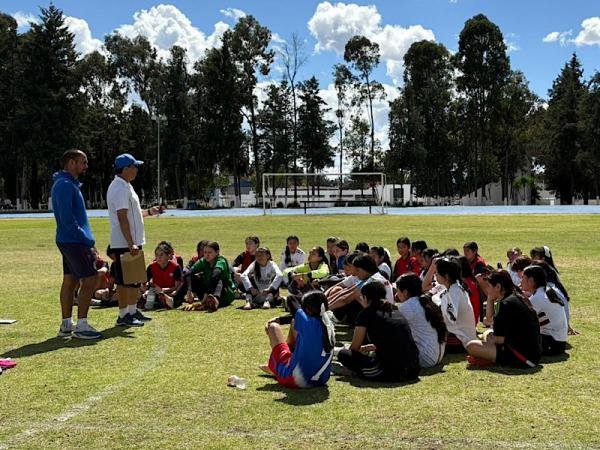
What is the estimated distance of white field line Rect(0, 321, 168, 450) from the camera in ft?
14.7

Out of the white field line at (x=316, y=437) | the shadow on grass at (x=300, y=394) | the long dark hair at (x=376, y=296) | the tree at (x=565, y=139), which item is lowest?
the shadow on grass at (x=300, y=394)

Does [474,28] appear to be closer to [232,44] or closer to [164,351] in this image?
[232,44]

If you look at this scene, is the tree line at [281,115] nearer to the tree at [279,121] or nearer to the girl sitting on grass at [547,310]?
the tree at [279,121]

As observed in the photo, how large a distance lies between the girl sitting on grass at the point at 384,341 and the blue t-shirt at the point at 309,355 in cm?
45

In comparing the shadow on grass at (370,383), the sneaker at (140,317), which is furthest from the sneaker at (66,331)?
the shadow on grass at (370,383)

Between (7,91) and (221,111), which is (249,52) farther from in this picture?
(7,91)

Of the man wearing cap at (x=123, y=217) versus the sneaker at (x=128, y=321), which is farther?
the sneaker at (x=128, y=321)

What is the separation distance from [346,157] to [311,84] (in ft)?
33.1

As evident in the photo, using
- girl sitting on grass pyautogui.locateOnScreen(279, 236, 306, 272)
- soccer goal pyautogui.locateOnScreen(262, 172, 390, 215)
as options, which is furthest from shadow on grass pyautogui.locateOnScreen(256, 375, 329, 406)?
soccer goal pyautogui.locateOnScreen(262, 172, 390, 215)

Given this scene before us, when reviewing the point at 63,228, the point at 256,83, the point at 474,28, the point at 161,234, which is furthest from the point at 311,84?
the point at 63,228

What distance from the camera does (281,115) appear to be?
7138 centimetres

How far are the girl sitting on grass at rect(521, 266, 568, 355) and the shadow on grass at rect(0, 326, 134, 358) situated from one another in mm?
4747

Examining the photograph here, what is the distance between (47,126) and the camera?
208ft

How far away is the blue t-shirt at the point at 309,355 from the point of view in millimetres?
5512
